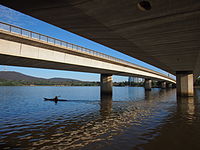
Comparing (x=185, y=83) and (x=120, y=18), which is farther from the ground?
(x=120, y=18)

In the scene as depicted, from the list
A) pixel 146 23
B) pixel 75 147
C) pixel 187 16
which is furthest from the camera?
pixel 146 23

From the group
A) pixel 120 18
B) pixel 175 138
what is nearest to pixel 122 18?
pixel 120 18

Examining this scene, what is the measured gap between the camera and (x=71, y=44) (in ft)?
84.3

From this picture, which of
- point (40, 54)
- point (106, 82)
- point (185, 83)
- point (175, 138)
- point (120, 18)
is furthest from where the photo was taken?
point (106, 82)

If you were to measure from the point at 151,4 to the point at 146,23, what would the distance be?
7.41 ft

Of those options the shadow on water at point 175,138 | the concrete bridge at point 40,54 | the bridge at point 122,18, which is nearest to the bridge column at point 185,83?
the concrete bridge at point 40,54

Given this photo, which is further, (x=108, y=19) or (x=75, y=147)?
(x=108, y=19)

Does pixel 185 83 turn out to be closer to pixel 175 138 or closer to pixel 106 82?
pixel 106 82

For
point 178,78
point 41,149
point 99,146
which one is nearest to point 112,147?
point 99,146

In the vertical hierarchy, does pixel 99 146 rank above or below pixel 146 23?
below

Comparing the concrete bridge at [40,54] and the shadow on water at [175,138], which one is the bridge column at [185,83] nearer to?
the concrete bridge at [40,54]

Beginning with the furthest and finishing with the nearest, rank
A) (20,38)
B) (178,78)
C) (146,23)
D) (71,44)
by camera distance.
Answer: (178,78) → (71,44) → (20,38) → (146,23)

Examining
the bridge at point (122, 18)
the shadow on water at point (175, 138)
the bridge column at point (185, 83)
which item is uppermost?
the bridge at point (122, 18)

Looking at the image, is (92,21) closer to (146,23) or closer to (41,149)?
(146,23)
